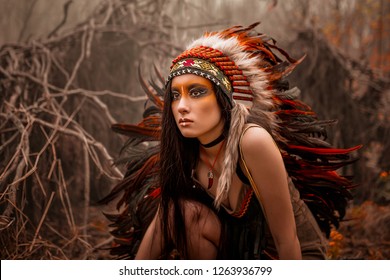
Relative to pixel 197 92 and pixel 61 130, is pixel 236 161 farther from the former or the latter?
pixel 61 130

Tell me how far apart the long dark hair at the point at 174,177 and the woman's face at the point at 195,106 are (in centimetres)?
8

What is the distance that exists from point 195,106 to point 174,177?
0.29 m

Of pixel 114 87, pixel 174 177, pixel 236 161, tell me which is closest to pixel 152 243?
pixel 174 177

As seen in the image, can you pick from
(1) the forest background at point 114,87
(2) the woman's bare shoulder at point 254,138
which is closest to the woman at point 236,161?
(2) the woman's bare shoulder at point 254,138

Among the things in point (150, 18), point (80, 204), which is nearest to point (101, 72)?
point (150, 18)

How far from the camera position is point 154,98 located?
1.77 metres

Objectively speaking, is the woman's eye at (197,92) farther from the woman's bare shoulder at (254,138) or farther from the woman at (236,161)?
the woman's bare shoulder at (254,138)

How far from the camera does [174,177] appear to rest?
1.52 metres

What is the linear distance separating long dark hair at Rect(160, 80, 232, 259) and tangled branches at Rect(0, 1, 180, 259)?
52 cm

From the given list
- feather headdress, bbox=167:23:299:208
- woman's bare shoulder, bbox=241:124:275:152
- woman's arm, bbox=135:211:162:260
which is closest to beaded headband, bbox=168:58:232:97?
feather headdress, bbox=167:23:299:208

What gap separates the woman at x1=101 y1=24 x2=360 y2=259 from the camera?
1396 millimetres

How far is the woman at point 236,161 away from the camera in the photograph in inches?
54.9
